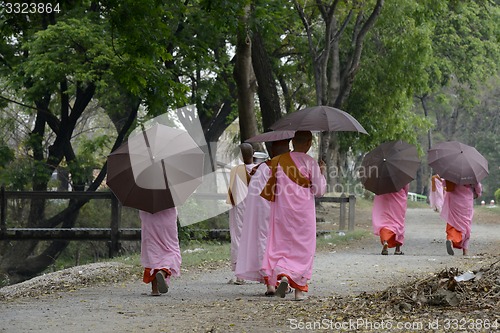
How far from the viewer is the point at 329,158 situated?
32625 millimetres

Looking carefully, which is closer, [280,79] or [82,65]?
[82,65]

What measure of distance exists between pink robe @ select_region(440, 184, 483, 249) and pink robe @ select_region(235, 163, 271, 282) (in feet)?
23.9

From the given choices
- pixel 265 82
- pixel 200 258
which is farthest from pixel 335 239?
pixel 200 258

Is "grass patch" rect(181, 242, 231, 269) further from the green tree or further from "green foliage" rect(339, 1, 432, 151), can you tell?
"green foliage" rect(339, 1, 432, 151)

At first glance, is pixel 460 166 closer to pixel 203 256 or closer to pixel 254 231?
pixel 203 256

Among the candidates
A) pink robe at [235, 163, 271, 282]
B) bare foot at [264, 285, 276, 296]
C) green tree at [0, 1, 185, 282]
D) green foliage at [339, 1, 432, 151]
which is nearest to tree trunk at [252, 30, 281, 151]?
green tree at [0, 1, 185, 282]

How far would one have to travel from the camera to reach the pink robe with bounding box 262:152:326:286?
11.0 metres

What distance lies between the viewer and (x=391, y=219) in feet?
61.2

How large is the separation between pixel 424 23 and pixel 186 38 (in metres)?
9.26

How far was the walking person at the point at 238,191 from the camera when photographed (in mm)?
12594

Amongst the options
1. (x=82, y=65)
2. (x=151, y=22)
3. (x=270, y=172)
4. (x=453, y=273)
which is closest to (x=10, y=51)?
(x=82, y=65)

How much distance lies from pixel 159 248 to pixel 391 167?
7530 mm

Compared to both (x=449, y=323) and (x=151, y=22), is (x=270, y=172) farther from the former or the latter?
(x=151, y=22)

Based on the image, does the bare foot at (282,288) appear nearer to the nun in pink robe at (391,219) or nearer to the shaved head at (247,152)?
the shaved head at (247,152)
